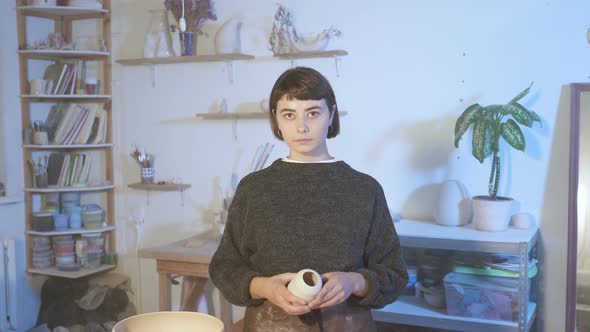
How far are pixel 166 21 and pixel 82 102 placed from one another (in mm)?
665

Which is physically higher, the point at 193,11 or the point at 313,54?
the point at 193,11

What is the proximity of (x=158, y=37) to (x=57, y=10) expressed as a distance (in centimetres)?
56

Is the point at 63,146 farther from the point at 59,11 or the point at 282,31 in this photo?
the point at 282,31

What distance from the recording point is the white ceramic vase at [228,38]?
2854mm

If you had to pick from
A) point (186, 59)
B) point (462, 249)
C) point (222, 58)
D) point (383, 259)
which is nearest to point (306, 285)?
point (383, 259)

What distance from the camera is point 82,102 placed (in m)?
3.33

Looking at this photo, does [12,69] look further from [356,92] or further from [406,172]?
[406,172]

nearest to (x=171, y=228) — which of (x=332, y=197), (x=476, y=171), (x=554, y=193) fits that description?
(x=476, y=171)

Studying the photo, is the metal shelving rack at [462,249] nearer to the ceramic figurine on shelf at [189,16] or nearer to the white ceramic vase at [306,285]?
the white ceramic vase at [306,285]

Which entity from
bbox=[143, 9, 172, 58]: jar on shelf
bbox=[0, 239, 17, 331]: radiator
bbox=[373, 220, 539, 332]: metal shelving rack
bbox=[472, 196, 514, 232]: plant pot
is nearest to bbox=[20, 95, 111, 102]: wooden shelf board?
bbox=[143, 9, 172, 58]: jar on shelf

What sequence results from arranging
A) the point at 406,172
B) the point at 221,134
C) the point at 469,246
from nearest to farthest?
the point at 469,246
the point at 406,172
the point at 221,134

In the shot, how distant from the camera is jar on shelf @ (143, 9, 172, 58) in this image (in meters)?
3.05

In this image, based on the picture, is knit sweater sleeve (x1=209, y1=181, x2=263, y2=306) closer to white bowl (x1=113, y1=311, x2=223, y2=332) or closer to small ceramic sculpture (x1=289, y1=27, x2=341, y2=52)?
white bowl (x1=113, y1=311, x2=223, y2=332)

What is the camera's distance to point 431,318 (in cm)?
226
